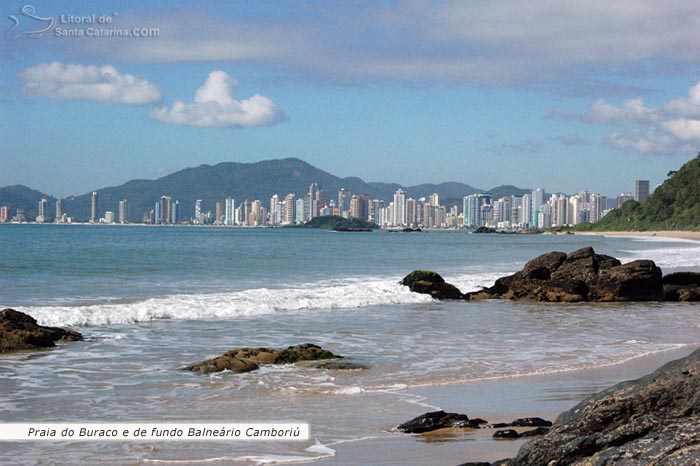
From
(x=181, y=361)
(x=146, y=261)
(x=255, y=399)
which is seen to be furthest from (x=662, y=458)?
(x=146, y=261)

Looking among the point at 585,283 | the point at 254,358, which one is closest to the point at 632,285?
the point at 585,283

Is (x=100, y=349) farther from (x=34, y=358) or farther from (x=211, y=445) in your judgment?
(x=211, y=445)

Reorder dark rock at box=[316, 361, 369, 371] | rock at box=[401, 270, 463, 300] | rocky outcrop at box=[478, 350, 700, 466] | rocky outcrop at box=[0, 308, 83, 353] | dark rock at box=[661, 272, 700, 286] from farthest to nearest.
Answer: dark rock at box=[661, 272, 700, 286]
rock at box=[401, 270, 463, 300]
rocky outcrop at box=[0, 308, 83, 353]
dark rock at box=[316, 361, 369, 371]
rocky outcrop at box=[478, 350, 700, 466]

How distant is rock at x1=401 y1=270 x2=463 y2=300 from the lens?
26709 mm

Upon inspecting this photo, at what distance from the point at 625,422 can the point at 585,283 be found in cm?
2231

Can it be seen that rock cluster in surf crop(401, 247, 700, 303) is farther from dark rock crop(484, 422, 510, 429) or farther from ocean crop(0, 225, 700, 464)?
dark rock crop(484, 422, 510, 429)

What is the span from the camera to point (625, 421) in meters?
5.29

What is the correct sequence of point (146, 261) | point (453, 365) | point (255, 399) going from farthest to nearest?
point (146, 261) < point (453, 365) < point (255, 399)

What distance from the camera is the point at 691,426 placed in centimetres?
473

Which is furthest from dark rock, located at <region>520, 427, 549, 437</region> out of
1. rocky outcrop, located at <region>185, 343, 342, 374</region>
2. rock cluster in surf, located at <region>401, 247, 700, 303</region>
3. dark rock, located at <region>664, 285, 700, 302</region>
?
dark rock, located at <region>664, 285, 700, 302</region>

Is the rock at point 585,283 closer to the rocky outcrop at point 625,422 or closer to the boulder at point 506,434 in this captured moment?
the boulder at point 506,434

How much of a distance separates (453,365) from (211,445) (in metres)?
6.05

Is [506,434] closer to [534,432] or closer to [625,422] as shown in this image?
[534,432]

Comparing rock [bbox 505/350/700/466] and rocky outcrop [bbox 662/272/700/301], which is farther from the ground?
rock [bbox 505/350/700/466]
